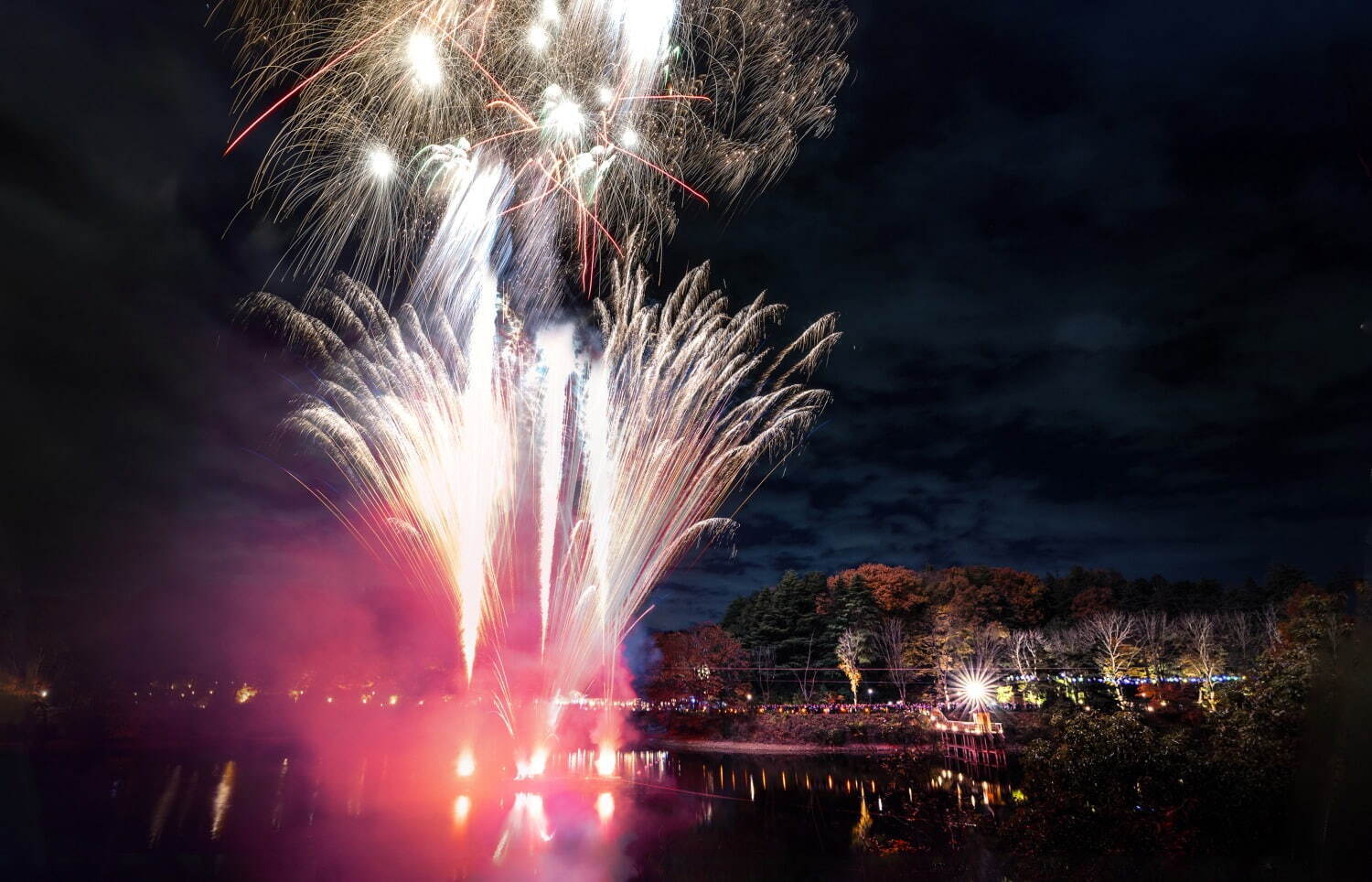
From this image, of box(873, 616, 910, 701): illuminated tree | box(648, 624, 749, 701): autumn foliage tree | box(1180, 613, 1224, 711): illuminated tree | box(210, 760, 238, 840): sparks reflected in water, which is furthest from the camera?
box(648, 624, 749, 701): autumn foliage tree

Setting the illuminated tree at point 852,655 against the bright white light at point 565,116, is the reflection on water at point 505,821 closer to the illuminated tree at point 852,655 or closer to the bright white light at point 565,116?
the bright white light at point 565,116

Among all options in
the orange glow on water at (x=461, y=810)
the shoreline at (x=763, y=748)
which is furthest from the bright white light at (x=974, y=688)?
the orange glow on water at (x=461, y=810)

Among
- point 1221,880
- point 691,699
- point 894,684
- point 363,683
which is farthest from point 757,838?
point 363,683

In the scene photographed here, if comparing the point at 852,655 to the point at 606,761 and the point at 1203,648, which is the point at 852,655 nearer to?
the point at 1203,648

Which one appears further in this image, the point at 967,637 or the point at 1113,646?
the point at 967,637

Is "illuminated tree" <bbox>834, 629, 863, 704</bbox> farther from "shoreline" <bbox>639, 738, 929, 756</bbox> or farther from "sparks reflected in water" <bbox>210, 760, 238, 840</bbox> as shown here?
"sparks reflected in water" <bbox>210, 760, 238, 840</bbox>

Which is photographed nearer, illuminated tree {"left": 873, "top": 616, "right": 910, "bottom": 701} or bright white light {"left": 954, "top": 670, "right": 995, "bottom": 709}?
bright white light {"left": 954, "top": 670, "right": 995, "bottom": 709}

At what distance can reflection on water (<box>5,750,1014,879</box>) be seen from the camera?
14.0 meters

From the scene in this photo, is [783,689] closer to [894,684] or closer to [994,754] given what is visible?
[894,684]

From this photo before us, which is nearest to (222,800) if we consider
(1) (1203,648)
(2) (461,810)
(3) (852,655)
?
(2) (461,810)

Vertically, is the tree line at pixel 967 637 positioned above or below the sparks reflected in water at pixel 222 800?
above

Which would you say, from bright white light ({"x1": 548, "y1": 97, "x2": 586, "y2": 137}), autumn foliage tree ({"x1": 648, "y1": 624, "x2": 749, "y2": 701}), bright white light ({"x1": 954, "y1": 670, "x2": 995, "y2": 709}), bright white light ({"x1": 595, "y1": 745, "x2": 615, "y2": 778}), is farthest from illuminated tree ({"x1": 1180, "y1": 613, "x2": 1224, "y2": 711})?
bright white light ({"x1": 548, "y1": 97, "x2": 586, "y2": 137})

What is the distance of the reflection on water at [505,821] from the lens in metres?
14.0

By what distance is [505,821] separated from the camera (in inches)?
723
